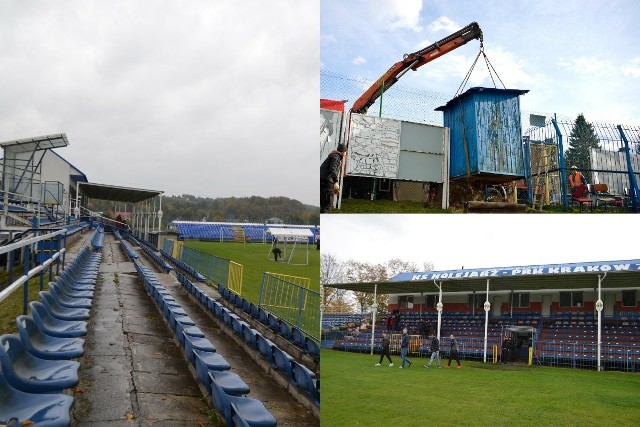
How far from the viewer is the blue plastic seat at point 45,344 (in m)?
3.18

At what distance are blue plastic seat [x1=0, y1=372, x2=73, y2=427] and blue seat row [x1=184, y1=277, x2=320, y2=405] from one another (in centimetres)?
186

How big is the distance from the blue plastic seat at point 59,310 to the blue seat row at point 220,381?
0.89 meters

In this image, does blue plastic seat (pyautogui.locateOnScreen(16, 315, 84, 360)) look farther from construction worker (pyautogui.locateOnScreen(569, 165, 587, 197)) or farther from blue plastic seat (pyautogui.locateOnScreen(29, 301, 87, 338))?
construction worker (pyautogui.locateOnScreen(569, 165, 587, 197))

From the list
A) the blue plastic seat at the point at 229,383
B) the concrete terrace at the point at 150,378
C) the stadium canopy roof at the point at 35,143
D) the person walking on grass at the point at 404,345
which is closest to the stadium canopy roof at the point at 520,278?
the person walking on grass at the point at 404,345

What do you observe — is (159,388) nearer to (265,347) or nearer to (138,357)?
(138,357)

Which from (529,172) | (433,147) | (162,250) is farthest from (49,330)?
(162,250)

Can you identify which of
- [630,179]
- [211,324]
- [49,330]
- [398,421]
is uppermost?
[630,179]

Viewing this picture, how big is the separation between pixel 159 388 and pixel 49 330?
90 cm

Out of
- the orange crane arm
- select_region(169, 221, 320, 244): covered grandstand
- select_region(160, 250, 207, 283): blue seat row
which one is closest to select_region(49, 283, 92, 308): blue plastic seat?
the orange crane arm

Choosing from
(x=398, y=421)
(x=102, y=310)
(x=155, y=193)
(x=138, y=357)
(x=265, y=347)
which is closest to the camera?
(x=138, y=357)

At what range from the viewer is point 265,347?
529 centimetres

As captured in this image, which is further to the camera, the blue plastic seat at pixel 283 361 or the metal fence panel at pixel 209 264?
the metal fence panel at pixel 209 264

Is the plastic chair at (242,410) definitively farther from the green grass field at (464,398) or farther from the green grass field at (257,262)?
the green grass field at (257,262)

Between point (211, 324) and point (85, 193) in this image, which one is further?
point (85, 193)
